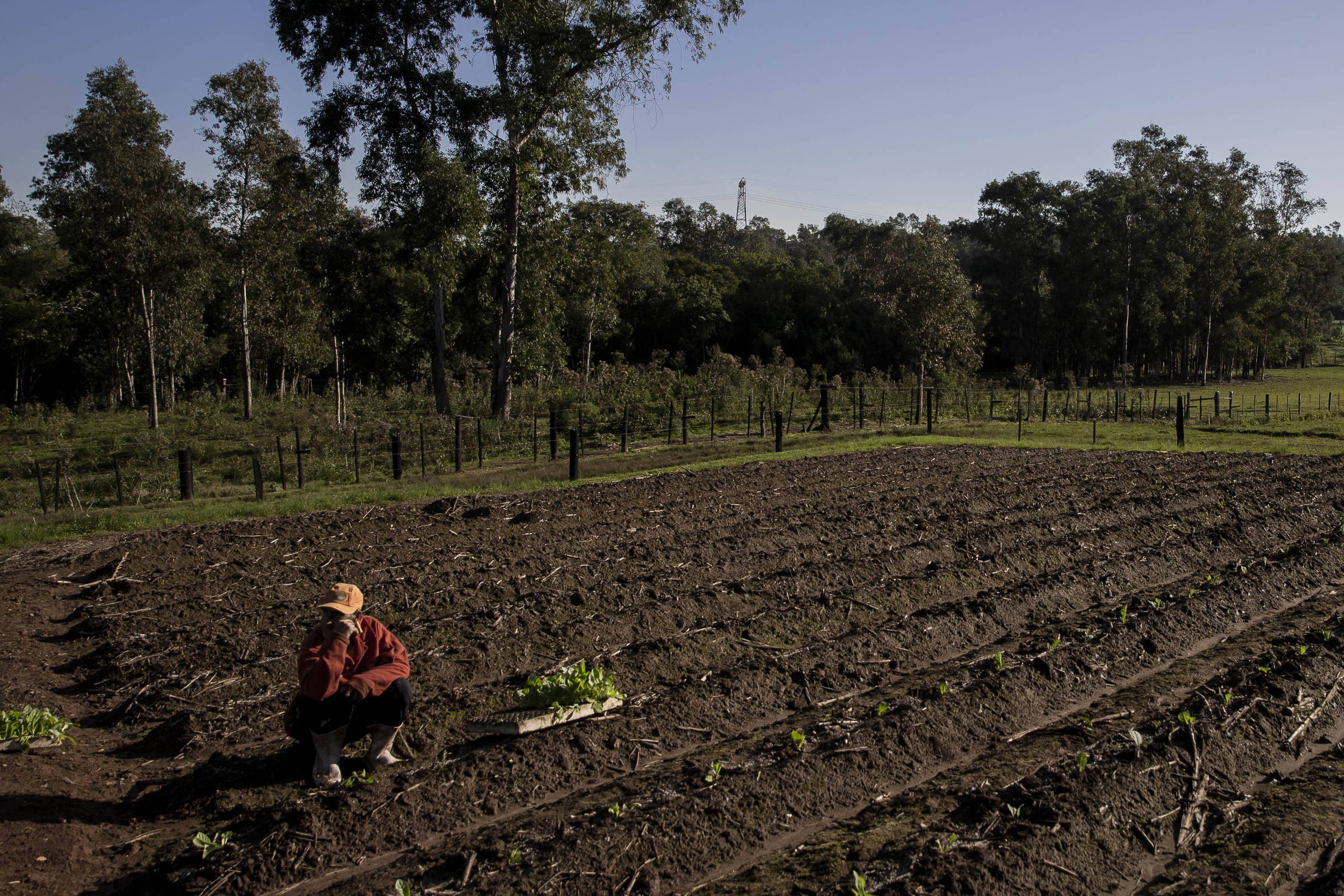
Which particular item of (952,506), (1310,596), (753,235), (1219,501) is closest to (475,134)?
(952,506)

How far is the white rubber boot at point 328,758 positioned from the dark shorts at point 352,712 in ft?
0.13

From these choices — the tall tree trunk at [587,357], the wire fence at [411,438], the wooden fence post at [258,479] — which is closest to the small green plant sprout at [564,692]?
the wooden fence post at [258,479]

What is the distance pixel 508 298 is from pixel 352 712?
2222cm

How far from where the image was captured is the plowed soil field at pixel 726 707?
197 inches

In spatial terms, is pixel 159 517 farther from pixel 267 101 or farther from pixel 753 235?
pixel 753 235

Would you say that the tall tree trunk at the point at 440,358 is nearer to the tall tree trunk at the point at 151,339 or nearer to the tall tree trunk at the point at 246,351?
the tall tree trunk at the point at 246,351

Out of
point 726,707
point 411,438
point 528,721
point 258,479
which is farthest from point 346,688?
point 411,438

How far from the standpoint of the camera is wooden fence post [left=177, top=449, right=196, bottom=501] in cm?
1714

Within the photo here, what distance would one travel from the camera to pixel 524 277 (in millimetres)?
28172

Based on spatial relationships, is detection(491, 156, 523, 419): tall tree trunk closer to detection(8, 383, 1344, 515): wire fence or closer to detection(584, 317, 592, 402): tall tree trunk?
detection(8, 383, 1344, 515): wire fence

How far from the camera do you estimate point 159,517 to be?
15062 mm

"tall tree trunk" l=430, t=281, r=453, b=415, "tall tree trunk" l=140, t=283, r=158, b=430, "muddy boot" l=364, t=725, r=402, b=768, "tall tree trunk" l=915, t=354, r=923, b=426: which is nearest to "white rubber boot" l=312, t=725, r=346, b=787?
"muddy boot" l=364, t=725, r=402, b=768

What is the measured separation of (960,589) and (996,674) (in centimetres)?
307

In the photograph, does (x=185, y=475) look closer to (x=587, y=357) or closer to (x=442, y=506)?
(x=442, y=506)
